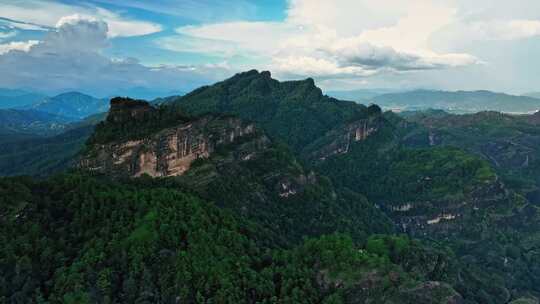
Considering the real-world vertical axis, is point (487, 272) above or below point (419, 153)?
below

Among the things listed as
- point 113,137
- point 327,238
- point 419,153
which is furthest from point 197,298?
point 419,153

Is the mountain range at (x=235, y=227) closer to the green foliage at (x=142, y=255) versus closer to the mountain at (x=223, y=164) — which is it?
the green foliage at (x=142, y=255)

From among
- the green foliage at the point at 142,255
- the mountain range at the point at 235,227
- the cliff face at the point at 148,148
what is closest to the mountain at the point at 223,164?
the cliff face at the point at 148,148

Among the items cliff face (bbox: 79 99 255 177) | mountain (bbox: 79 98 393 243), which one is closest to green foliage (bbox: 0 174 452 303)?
cliff face (bbox: 79 99 255 177)

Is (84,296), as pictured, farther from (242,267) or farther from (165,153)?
(165,153)

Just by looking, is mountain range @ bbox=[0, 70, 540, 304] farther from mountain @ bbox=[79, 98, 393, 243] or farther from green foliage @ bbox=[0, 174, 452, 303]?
mountain @ bbox=[79, 98, 393, 243]
